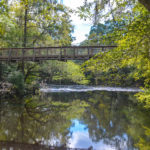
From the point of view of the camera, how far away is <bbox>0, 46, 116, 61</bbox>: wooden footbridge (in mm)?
11781

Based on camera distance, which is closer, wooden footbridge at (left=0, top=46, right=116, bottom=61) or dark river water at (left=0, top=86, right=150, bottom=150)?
dark river water at (left=0, top=86, right=150, bottom=150)

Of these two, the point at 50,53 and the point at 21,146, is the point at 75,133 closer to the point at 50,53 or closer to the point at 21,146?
the point at 21,146

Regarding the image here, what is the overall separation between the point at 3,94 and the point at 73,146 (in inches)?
402

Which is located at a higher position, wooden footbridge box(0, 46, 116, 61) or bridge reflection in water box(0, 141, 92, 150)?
wooden footbridge box(0, 46, 116, 61)

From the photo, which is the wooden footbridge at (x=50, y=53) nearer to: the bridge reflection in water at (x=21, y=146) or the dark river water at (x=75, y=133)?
the dark river water at (x=75, y=133)

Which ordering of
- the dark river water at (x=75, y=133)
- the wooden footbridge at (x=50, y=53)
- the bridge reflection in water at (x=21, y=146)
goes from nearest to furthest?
the bridge reflection in water at (x=21, y=146), the dark river water at (x=75, y=133), the wooden footbridge at (x=50, y=53)

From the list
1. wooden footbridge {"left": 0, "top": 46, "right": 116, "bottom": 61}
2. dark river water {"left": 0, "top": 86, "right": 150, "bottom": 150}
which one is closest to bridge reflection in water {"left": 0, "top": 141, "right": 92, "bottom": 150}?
dark river water {"left": 0, "top": 86, "right": 150, "bottom": 150}

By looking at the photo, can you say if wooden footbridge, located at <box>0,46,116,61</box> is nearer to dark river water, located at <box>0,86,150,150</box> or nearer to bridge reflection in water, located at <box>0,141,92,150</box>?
dark river water, located at <box>0,86,150,150</box>

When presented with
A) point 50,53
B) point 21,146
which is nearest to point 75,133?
point 21,146

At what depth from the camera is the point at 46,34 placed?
17109 mm

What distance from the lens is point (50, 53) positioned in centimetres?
1326

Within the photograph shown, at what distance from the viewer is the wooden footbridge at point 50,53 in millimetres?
11781

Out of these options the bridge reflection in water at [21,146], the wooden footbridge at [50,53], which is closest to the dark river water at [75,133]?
the bridge reflection in water at [21,146]

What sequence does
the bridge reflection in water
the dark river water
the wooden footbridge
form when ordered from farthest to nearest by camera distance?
the wooden footbridge < the dark river water < the bridge reflection in water
